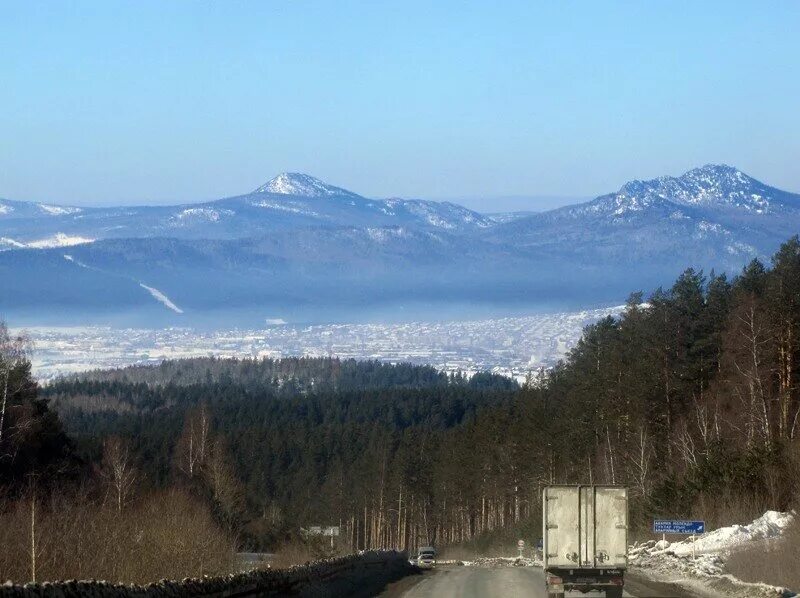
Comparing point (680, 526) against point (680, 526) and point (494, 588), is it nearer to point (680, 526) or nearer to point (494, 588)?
point (680, 526)

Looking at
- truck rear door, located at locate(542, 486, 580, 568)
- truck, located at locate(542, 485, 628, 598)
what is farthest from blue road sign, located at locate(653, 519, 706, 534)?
truck rear door, located at locate(542, 486, 580, 568)

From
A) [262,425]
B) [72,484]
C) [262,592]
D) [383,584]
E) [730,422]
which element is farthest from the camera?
[262,425]

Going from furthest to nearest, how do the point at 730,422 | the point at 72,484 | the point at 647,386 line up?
the point at 647,386
the point at 730,422
the point at 72,484

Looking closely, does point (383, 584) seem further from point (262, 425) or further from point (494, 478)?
point (262, 425)

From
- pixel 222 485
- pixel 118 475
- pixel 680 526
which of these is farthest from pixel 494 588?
pixel 222 485

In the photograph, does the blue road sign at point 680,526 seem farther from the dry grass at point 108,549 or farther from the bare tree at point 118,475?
the bare tree at point 118,475

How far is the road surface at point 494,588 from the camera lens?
27661 mm

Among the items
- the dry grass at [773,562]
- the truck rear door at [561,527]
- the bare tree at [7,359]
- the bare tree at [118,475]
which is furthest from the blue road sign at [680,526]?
the bare tree at [7,359]

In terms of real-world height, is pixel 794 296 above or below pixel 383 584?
above

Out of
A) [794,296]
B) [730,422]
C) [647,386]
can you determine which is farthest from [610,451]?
[794,296]

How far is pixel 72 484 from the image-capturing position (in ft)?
178

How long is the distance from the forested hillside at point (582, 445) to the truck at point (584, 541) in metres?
19.4

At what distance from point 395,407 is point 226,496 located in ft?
315

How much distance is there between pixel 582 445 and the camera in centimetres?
7625
